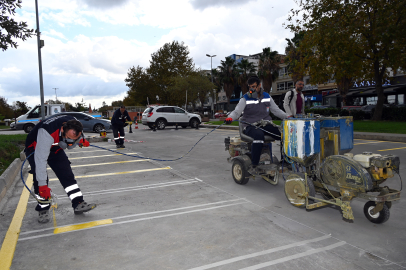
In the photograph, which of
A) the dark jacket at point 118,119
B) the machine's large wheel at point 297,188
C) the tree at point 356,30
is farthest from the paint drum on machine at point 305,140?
the tree at point 356,30

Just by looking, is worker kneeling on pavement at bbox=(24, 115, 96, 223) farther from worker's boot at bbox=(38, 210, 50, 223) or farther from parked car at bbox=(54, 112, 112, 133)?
parked car at bbox=(54, 112, 112, 133)

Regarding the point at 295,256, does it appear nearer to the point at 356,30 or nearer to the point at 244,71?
the point at 356,30

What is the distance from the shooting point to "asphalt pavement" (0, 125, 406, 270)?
302 centimetres

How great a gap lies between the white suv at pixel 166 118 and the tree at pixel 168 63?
108 feet

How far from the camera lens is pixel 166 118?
24000mm

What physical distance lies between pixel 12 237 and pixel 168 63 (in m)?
55.3

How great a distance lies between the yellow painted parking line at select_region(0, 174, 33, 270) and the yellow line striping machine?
351 centimetres

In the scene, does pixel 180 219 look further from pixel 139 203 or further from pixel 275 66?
pixel 275 66

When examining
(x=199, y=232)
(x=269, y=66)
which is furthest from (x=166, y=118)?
(x=269, y=66)

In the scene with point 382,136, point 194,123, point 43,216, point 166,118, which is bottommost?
point 43,216

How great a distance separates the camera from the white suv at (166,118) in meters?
23.7

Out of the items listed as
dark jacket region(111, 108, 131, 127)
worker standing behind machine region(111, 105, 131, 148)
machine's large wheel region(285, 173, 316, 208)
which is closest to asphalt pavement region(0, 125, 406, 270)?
machine's large wheel region(285, 173, 316, 208)

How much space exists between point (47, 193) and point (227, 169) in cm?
447

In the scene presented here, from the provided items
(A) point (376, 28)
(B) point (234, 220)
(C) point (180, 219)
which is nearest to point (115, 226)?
(C) point (180, 219)
